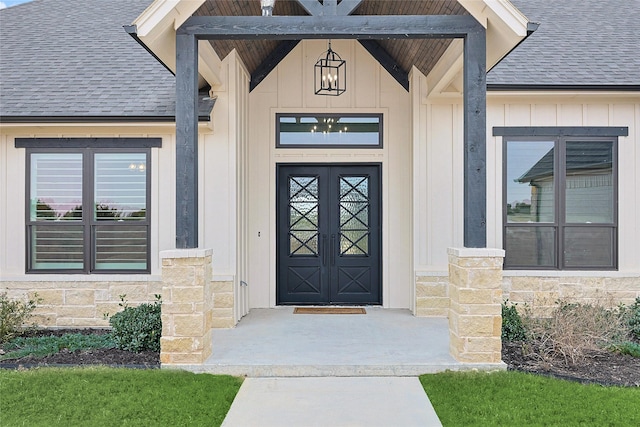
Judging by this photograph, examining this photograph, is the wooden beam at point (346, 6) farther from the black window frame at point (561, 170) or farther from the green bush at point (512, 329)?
the green bush at point (512, 329)

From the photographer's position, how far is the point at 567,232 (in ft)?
23.6

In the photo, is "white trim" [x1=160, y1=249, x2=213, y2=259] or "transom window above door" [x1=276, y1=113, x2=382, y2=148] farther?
"transom window above door" [x1=276, y1=113, x2=382, y2=148]

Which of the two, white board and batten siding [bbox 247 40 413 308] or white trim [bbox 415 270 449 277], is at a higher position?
white board and batten siding [bbox 247 40 413 308]

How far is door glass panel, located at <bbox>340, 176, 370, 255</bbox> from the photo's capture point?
318 inches

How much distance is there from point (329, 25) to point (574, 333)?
4.15 m

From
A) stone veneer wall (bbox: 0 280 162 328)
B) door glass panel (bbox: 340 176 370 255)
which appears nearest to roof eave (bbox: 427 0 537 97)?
door glass panel (bbox: 340 176 370 255)

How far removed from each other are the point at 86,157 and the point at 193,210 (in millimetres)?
3066

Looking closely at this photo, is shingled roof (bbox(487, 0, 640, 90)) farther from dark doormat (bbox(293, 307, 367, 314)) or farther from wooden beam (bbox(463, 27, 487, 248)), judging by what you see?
dark doormat (bbox(293, 307, 367, 314))

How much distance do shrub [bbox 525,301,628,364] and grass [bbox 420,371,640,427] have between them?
0.64 m

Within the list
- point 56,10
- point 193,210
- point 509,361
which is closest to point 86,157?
point 193,210

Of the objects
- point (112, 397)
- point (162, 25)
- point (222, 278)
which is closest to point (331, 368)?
point (112, 397)

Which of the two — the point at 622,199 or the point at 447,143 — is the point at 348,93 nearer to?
the point at 447,143

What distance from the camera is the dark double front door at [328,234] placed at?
316 inches

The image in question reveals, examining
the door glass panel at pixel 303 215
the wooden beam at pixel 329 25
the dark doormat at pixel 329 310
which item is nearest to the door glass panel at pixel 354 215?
the door glass panel at pixel 303 215
